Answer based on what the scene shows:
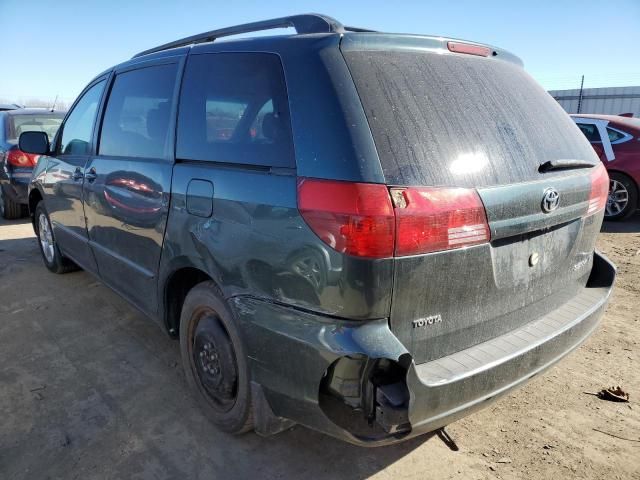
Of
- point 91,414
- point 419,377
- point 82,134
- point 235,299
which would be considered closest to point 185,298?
point 235,299

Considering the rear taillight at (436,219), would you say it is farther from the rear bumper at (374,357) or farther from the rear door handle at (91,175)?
the rear door handle at (91,175)

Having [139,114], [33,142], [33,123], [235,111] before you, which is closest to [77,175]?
[33,142]

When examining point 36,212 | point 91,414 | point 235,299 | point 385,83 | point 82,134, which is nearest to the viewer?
point 385,83

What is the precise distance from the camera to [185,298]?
2660 mm

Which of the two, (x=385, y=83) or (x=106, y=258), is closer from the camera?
(x=385, y=83)

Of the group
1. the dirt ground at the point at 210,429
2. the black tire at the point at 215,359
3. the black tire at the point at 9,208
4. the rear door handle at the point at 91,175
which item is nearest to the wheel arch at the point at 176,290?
the black tire at the point at 215,359

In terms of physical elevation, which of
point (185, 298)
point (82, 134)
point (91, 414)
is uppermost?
point (82, 134)

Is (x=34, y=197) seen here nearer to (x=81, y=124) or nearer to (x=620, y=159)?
(x=81, y=124)

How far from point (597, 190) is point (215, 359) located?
6.94 ft

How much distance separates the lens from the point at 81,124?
391 cm

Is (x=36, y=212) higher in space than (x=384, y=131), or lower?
lower

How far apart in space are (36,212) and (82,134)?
1787 mm

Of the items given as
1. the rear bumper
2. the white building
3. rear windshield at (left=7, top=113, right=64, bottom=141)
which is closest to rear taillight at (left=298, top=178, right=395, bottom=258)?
the rear bumper

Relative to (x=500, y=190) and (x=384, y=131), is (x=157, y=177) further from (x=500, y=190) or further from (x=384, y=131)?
(x=500, y=190)
